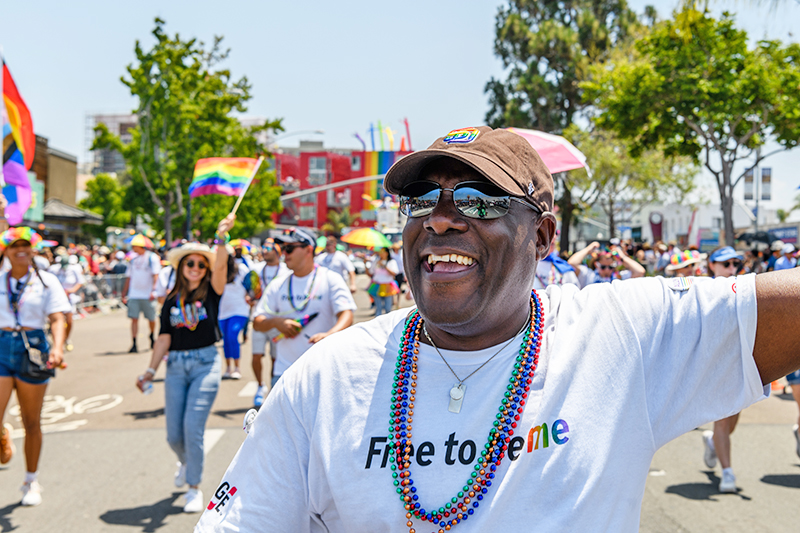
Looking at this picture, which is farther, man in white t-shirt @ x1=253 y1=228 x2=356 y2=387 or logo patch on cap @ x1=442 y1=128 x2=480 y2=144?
man in white t-shirt @ x1=253 y1=228 x2=356 y2=387

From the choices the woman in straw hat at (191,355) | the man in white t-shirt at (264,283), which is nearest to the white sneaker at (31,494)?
the woman in straw hat at (191,355)

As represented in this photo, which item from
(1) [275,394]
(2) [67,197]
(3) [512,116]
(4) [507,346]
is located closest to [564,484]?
(4) [507,346]

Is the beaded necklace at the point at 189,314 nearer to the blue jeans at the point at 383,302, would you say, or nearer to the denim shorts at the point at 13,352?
the denim shorts at the point at 13,352

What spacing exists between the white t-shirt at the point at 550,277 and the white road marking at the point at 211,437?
149 inches

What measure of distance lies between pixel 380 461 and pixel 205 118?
96.6 feet

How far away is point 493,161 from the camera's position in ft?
5.41

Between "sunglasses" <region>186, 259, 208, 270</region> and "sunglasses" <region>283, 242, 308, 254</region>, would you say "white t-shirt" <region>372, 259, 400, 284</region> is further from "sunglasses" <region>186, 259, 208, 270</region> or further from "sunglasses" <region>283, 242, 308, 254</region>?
"sunglasses" <region>186, 259, 208, 270</region>

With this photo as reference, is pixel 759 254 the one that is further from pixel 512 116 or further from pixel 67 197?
pixel 67 197

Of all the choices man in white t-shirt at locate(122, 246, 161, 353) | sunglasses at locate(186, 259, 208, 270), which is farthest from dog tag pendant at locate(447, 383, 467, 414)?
man in white t-shirt at locate(122, 246, 161, 353)

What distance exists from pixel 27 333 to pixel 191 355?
4.43 feet

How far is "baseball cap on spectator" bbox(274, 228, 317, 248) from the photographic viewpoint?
6.06 meters

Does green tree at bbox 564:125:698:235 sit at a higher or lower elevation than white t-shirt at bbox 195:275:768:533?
higher

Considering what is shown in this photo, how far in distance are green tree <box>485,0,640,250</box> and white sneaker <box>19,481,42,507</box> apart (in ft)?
94.2

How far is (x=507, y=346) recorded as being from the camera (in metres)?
1.69
